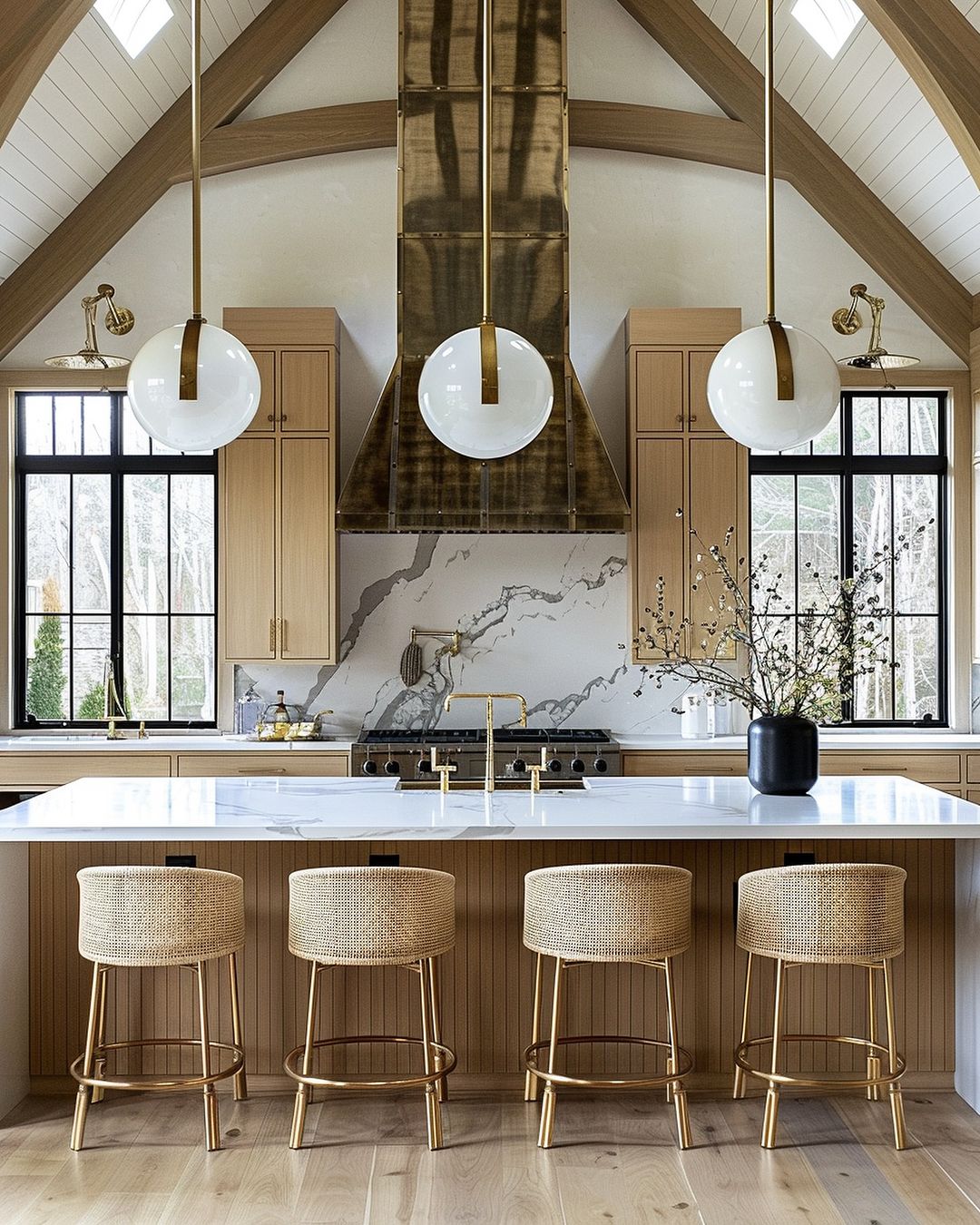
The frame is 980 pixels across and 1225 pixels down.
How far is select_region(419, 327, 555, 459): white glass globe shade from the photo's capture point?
8.41 feet

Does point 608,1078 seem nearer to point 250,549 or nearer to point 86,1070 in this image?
point 86,1070

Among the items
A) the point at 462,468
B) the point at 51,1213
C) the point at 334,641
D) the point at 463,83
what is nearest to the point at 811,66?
the point at 463,83

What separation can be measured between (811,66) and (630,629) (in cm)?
262

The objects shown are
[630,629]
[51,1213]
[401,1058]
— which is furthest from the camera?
[630,629]

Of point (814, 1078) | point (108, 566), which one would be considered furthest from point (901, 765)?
point (108, 566)

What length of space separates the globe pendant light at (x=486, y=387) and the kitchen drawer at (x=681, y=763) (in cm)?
276

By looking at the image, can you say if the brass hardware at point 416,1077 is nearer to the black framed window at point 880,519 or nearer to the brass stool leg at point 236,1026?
the brass stool leg at point 236,1026

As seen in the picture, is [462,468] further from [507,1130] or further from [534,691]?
[507,1130]

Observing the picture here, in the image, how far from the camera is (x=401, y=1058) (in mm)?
3518

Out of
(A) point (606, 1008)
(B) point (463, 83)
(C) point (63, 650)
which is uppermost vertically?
(B) point (463, 83)

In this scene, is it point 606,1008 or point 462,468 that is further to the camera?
point 462,468

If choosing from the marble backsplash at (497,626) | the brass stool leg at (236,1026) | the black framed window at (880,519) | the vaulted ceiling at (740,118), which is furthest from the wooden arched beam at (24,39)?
the black framed window at (880,519)

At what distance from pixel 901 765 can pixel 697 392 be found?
1.91 m

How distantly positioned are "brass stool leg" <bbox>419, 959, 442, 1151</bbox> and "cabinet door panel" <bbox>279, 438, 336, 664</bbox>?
94.8 inches
